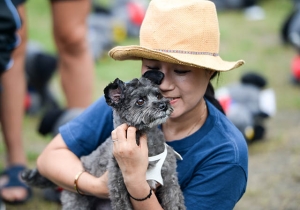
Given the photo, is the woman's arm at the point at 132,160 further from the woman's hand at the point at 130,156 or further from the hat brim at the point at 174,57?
the hat brim at the point at 174,57

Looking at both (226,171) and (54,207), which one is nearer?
(226,171)

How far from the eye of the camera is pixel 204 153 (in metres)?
2.70

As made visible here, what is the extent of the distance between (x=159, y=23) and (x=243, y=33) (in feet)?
22.0

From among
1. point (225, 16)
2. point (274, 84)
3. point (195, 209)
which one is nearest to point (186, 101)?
point (195, 209)

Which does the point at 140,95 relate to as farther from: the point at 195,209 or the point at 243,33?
the point at 243,33

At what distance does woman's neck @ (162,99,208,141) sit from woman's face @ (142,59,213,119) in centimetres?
16

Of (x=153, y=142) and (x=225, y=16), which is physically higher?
(x=153, y=142)

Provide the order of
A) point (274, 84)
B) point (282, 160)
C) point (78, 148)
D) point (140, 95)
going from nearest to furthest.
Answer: point (140, 95) → point (78, 148) → point (282, 160) → point (274, 84)

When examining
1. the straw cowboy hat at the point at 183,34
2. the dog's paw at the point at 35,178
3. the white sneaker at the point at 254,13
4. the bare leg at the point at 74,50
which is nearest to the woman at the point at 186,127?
the straw cowboy hat at the point at 183,34

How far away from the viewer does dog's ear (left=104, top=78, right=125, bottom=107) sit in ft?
7.75

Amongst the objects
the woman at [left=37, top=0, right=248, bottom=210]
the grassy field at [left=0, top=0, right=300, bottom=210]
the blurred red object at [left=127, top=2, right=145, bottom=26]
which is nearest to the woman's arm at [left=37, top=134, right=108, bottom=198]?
the woman at [left=37, top=0, right=248, bottom=210]

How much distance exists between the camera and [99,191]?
2.62 meters

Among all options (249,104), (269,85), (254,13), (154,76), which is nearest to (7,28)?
(154,76)

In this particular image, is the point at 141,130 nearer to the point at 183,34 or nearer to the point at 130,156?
the point at 130,156
